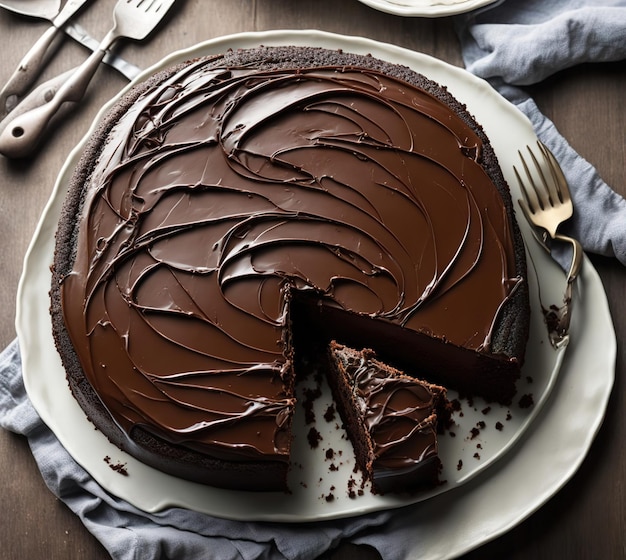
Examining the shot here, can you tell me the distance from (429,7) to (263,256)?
1.87 meters

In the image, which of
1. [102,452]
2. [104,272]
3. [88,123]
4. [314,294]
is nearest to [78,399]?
[102,452]

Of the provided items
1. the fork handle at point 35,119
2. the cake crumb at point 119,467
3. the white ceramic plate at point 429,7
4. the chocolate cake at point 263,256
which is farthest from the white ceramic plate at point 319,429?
the white ceramic plate at point 429,7

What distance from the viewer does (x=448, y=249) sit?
13.7ft

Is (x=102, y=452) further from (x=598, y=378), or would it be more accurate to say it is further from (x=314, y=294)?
(x=598, y=378)

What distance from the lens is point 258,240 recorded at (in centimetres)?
420

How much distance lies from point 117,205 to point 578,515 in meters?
2.84

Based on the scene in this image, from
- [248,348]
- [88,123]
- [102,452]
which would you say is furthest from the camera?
[88,123]

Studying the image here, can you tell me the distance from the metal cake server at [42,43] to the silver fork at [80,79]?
131 mm

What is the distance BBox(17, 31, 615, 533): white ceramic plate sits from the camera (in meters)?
4.29

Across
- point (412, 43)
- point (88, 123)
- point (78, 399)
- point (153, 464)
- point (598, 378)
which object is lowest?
point (598, 378)

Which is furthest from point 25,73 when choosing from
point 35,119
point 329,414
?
point 329,414

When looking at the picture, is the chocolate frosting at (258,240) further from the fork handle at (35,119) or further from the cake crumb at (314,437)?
the fork handle at (35,119)

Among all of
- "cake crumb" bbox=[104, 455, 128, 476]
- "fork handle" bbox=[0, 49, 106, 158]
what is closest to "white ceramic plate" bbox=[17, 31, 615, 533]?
"cake crumb" bbox=[104, 455, 128, 476]

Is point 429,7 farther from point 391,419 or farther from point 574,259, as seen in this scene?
point 391,419
